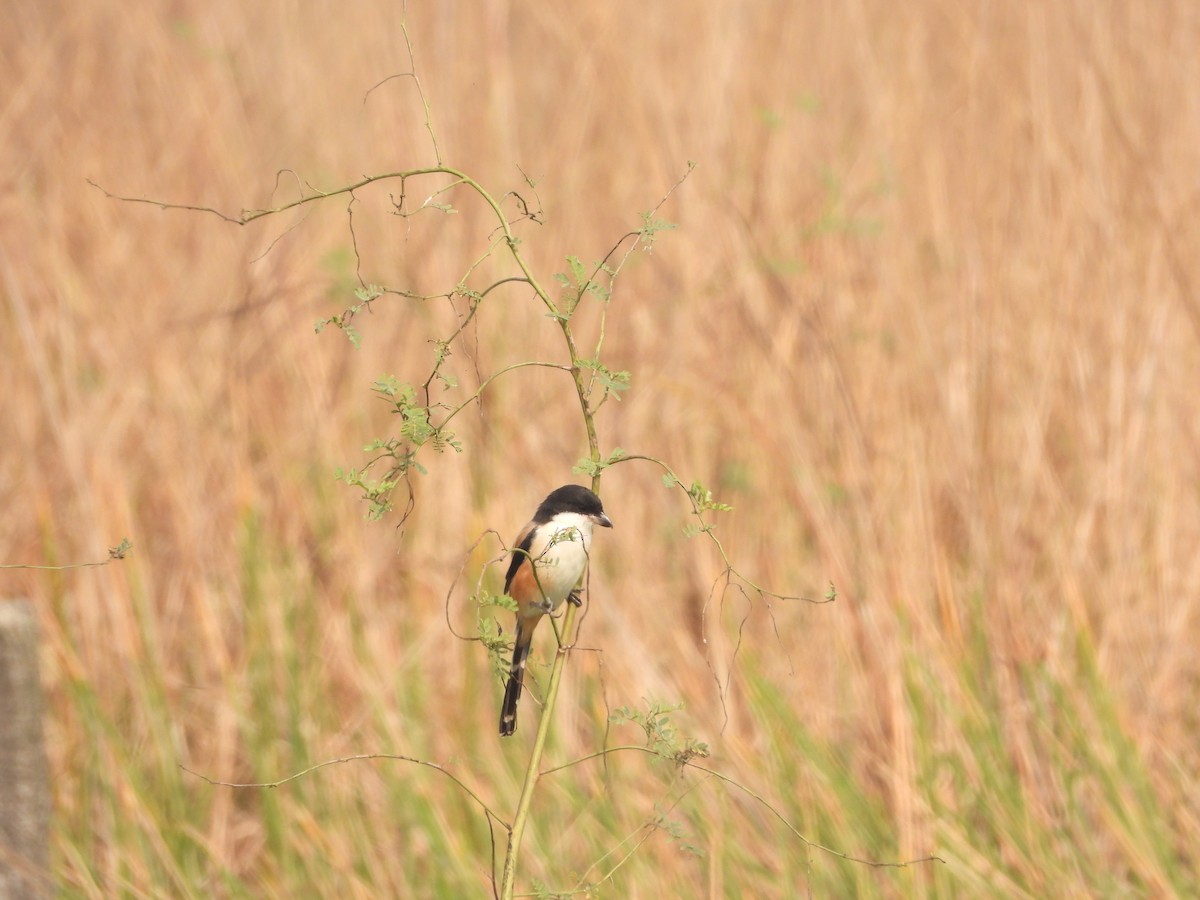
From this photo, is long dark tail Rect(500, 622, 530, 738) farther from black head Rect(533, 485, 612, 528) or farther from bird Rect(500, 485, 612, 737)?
black head Rect(533, 485, 612, 528)

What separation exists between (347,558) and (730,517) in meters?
1.08

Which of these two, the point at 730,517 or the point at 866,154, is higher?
the point at 866,154

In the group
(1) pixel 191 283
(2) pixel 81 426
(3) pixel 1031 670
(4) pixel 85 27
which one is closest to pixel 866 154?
(3) pixel 1031 670

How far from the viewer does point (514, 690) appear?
5.75 feet

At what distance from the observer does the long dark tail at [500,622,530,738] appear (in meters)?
1.51

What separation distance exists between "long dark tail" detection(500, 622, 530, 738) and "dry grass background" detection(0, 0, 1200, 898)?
3.00ft

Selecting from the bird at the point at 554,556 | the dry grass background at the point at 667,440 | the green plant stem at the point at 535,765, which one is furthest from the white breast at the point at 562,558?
the dry grass background at the point at 667,440

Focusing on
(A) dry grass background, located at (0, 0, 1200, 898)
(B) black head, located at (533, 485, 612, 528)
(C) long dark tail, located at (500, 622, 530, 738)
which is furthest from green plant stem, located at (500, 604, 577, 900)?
(A) dry grass background, located at (0, 0, 1200, 898)

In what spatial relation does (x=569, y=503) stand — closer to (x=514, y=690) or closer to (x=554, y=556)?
(x=554, y=556)

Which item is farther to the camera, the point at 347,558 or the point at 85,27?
the point at 85,27

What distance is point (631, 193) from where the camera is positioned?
445 centimetres

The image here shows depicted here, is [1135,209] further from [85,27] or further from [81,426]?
[85,27]

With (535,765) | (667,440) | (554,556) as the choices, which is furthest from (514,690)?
(667,440)

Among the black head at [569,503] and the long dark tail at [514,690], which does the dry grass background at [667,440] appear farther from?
the black head at [569,503]
